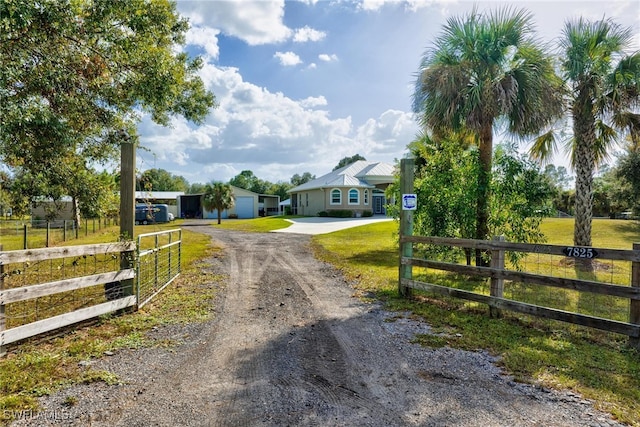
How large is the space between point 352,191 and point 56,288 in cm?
2958

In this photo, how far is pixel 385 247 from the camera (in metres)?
15.0

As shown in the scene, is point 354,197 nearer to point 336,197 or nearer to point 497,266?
point 336,197

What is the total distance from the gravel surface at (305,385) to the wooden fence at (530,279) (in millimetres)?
1154

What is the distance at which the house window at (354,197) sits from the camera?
33062 mm

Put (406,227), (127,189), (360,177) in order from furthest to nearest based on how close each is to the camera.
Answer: (360,177)
(406,227)
(127,189)

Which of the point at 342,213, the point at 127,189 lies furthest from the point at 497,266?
the point at 342,213

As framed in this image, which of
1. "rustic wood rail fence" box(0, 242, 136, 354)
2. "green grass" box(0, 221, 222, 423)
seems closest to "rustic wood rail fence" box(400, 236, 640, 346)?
"green grass" box(0, 221, 222, 423)

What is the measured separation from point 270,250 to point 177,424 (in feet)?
35.0

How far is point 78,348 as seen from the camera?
3959 mm

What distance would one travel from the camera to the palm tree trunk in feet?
26.2

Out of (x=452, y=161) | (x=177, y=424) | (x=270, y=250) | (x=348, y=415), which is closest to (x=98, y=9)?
(x=177, y=424)

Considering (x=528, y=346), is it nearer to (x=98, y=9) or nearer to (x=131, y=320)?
(x=131, y=320)

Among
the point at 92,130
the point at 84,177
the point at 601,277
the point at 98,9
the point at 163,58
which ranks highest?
the point at 98,9

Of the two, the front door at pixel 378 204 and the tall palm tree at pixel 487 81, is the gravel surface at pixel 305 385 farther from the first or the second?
the front door at pixel 378 204
